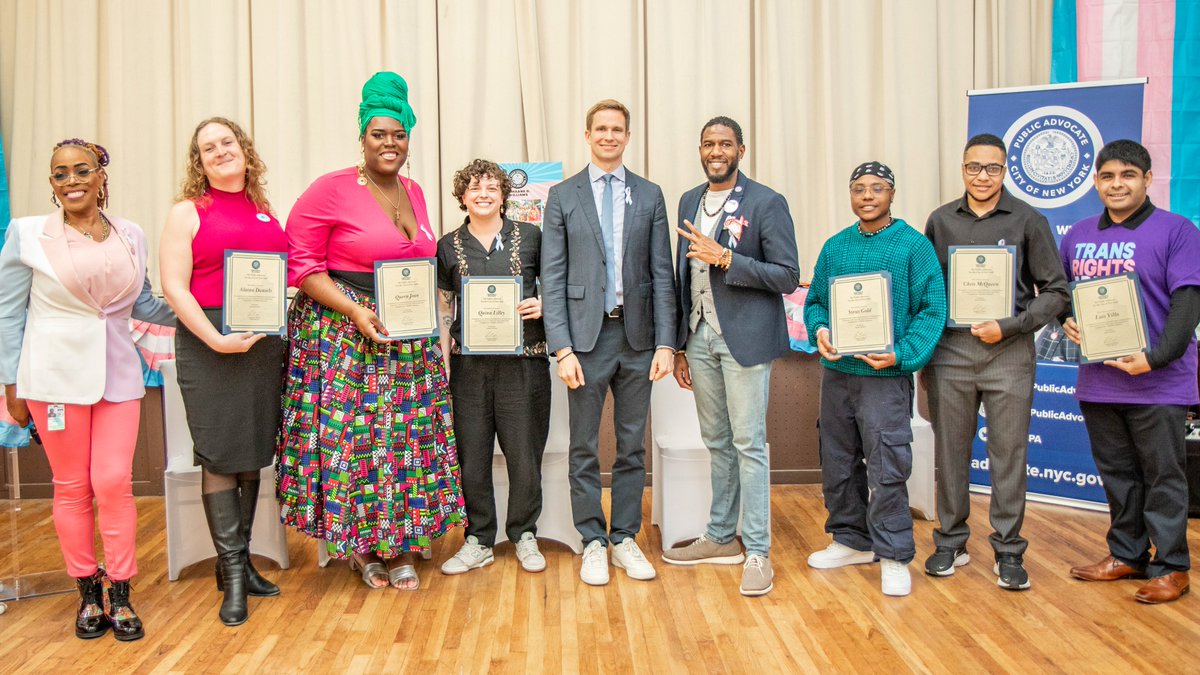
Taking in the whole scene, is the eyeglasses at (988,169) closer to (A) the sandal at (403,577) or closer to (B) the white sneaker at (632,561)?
(B) the white sneaker at (632,561)

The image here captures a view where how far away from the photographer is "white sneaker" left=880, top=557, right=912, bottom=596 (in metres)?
3.20

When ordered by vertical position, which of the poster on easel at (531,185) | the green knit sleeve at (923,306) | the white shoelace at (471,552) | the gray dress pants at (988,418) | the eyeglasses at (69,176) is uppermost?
the poster on easel at (531,185)

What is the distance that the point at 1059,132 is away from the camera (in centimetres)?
445

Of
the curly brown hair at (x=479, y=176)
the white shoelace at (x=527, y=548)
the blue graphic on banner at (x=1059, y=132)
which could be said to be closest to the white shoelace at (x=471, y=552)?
the white shoelace at (x=527, y=548)

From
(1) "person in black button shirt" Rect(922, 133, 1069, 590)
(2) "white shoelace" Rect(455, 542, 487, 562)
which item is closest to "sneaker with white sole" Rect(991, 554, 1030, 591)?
(1) "person in black button shirt" Rect(922, 133, 1069, 590)

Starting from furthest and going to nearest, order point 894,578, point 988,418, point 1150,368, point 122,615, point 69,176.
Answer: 1. point 988,418
2. point 894,578
3. point 1150,368
4. point 122,615
5. point 69,176

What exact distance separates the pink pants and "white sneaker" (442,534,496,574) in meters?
1.11

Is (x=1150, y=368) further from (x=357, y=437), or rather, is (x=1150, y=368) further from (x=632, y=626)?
(x=357, y=437)

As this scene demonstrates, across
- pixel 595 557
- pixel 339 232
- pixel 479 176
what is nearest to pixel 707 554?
pixel 595 557

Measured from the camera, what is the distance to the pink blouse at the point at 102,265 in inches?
111

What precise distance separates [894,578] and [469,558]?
5.24ft

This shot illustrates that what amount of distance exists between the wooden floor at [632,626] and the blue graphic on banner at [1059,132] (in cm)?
180

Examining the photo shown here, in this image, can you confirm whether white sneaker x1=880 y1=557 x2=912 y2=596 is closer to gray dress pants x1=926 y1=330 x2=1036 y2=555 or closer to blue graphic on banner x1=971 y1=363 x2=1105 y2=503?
gray dress pants x1=926 y1=330 x2=1036 y2=555

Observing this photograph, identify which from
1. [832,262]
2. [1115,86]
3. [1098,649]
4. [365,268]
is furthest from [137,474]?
[1115,86]
